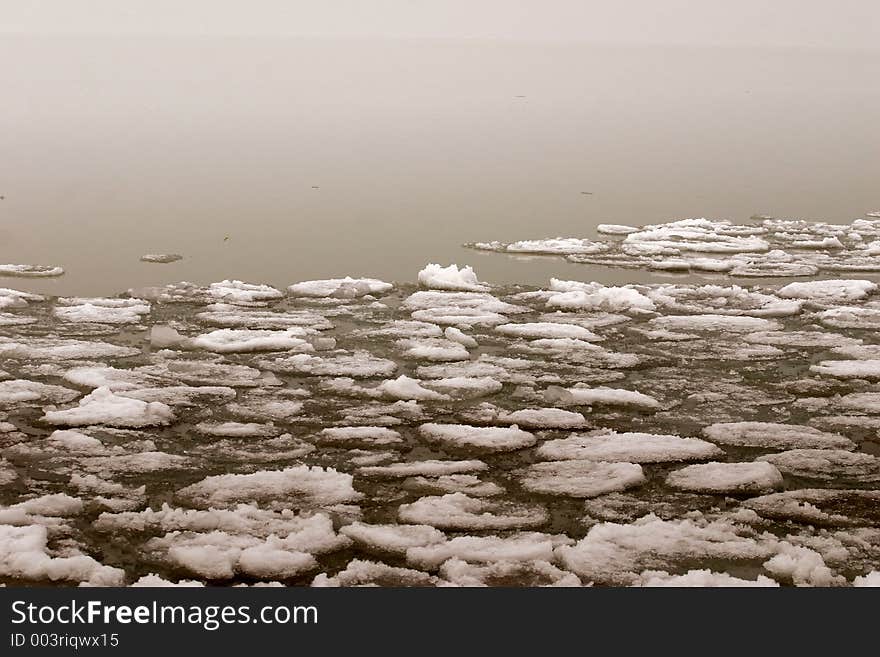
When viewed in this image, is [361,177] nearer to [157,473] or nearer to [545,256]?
[545,256]

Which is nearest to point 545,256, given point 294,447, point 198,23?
point 294,447

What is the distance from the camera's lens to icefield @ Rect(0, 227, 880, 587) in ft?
10.7

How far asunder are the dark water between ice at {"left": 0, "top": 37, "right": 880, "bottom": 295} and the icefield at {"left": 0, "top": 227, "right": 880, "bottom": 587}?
977 mm

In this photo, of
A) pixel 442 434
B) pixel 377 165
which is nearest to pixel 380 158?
pixel 377 165

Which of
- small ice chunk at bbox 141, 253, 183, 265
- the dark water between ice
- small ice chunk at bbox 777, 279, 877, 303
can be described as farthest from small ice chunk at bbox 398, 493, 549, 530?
small ice chunk at bbox 141, 253, 183, 265

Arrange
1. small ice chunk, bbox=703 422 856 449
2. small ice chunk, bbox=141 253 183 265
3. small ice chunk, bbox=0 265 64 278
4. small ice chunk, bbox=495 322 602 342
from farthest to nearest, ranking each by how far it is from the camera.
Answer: small ice chunk, bbox=141 253 183 265 < small ice chunk, bbox=0 265 64 278 < small ice chunk, bbox=495 322 602 342 < small ice chunk, bbox=703 422 856 449

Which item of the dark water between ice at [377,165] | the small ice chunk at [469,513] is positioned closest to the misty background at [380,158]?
the dark water between ice at [377,165]

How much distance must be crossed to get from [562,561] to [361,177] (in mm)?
7987

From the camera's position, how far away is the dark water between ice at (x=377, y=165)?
761 cm

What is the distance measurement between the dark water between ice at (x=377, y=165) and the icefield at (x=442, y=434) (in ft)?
3.21

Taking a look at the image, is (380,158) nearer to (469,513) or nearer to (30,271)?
(30,271)

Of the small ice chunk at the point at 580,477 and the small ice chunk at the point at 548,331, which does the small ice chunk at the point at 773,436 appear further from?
the small ice chunk at the point at 548,331

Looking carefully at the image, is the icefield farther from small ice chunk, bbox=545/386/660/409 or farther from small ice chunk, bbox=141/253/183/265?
small ice chunk, bbox=141/253/183/265

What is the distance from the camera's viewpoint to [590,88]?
78.0ft
